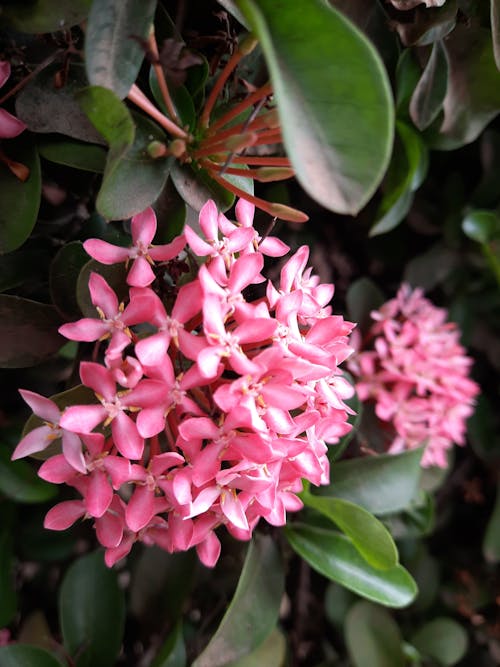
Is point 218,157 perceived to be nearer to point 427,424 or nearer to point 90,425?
point 90,425

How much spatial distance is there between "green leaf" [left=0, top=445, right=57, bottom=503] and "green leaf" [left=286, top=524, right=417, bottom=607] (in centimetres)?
30

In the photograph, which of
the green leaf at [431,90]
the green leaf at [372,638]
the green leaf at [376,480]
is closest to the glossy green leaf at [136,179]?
the green leaf at [431,90]

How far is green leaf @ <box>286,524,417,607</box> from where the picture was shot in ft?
2.15

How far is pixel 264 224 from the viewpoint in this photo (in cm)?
62

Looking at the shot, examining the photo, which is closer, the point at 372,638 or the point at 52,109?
the point at 52,109

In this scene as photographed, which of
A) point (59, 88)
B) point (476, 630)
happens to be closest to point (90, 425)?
point (59, 88)

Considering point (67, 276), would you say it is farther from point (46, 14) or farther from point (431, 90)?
point (431, 90)

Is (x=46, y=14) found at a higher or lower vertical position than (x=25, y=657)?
higher

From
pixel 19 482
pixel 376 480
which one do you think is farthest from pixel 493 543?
pixel 19 482

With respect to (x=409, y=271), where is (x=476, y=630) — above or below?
below

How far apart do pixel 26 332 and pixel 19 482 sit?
0.24m

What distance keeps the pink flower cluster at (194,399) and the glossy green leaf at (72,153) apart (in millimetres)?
80

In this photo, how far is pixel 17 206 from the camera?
1.71ft

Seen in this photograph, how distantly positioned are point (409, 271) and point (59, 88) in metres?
0.66
